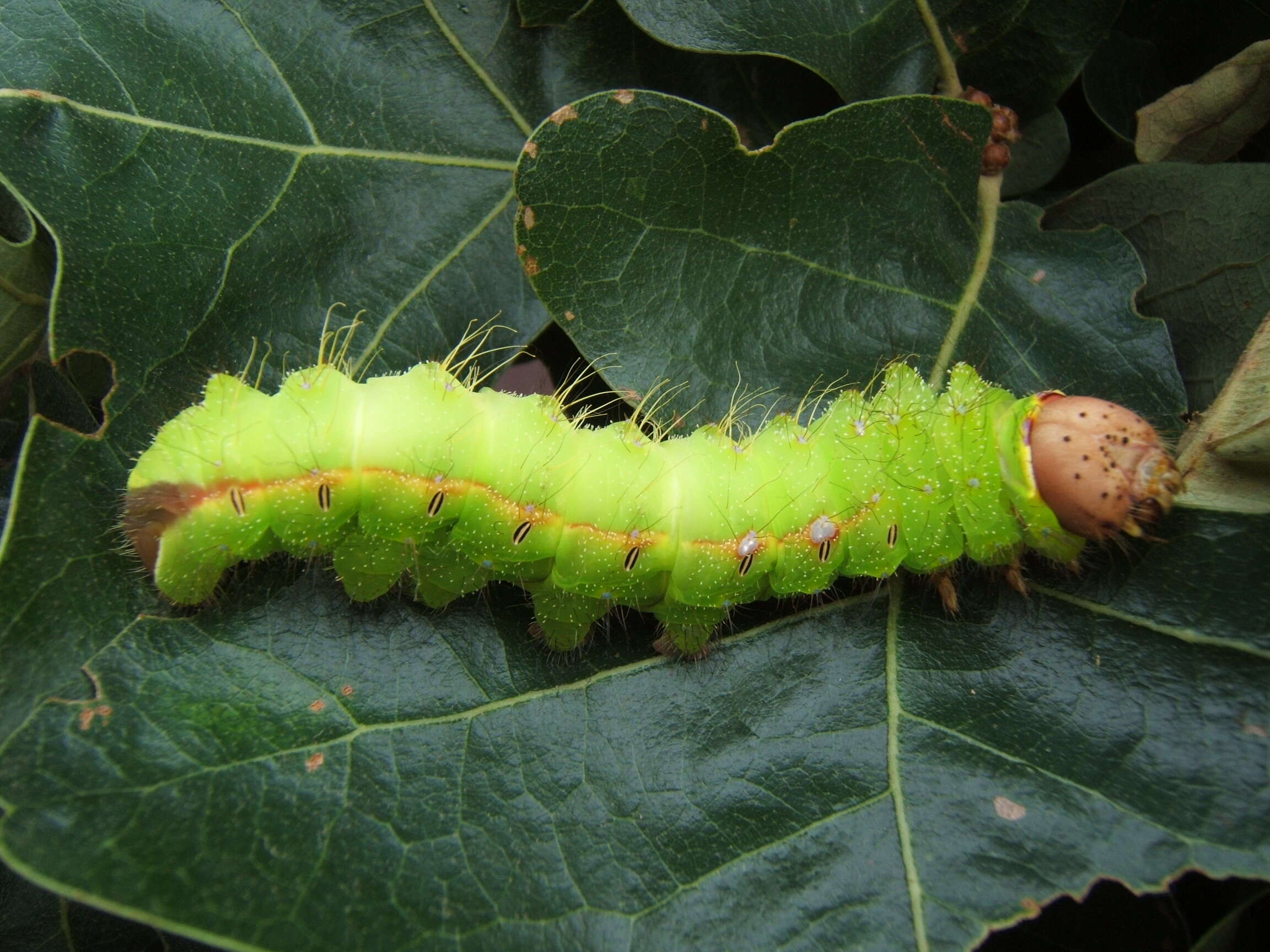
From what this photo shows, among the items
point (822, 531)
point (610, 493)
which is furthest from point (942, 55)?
point (610, 493)

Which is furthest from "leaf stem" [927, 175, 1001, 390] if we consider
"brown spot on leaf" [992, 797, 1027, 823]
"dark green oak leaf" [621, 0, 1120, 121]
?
"brown spot on leaf" [992, 797, 1027, 823]

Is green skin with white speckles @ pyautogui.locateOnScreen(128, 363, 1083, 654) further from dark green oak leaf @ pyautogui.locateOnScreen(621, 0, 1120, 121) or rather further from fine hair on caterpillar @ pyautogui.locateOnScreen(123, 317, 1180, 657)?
dark green oak leaf @ pyautogui.locateOnScreen(621, 0, 1120, 121)

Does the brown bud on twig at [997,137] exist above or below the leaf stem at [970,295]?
above

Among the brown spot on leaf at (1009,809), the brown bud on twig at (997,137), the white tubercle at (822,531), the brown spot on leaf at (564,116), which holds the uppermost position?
the brown spot on leaf at (564,116)

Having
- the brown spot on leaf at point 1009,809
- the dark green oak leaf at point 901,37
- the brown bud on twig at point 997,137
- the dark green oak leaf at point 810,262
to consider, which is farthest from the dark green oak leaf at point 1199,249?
the brown spot on leaf at point 1009,809

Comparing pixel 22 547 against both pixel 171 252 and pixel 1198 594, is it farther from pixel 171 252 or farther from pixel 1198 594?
pixel 1198 594

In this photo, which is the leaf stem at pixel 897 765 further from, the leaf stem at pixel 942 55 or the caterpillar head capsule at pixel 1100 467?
the leaf stem at pixel 942 55
